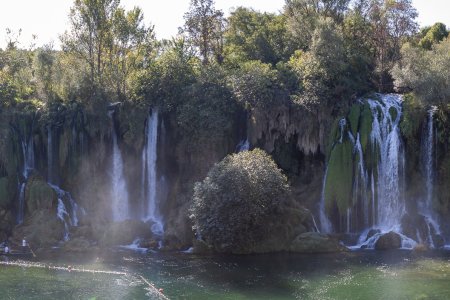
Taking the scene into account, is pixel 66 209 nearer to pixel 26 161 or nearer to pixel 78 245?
pixel 78 245

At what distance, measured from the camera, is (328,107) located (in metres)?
45.3

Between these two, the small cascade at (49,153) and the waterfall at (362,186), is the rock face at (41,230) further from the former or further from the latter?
the waterfall at (362,186)

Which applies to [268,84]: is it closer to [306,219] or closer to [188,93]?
[188,93]

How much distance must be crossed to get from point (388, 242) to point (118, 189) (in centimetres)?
2159

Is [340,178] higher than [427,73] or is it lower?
lower

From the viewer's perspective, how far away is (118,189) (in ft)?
160

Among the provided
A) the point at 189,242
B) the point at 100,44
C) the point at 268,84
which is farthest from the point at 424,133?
the point at 100,44

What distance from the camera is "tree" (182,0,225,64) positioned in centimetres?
5872

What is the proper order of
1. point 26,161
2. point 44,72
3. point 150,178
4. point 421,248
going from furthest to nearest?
point 44,72, point 26,161, point 150,178, point 421,248

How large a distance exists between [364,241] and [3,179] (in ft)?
90.0

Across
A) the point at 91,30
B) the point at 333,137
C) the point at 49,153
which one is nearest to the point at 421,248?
the point at 333,137

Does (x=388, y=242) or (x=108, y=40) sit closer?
(x=388, y=242)

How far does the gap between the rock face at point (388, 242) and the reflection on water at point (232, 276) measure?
3.67 feet

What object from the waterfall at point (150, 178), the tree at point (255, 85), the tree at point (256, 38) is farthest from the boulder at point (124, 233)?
the tree at point (256, 38)
